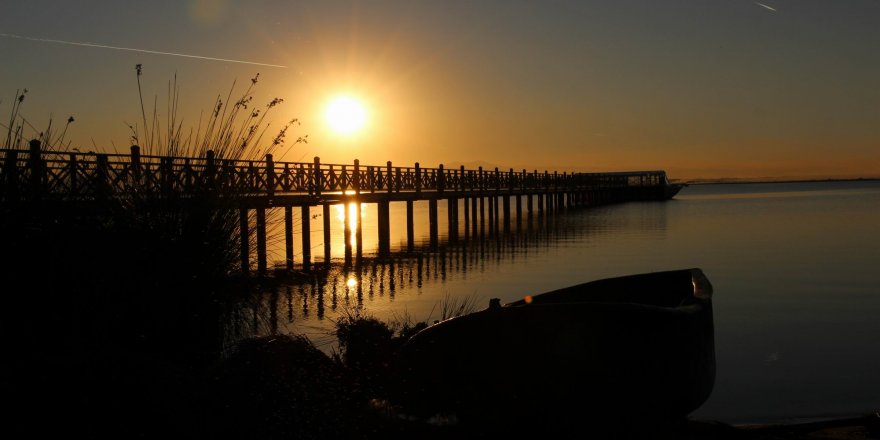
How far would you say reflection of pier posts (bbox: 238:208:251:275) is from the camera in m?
7.25

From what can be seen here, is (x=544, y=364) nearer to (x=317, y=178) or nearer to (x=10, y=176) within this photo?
(x=10, y=176)

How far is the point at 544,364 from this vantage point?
6.06 m

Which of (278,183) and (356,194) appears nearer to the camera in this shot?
(278,183)

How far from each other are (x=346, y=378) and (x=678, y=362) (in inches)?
110

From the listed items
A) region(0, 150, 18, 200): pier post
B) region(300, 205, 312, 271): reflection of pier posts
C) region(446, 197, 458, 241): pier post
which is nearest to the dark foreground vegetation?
region(0, 150, 18, 200): pier post

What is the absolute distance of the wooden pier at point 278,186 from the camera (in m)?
→ 6.88

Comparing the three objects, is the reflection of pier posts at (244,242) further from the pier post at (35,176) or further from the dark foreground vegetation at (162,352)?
the pier post at (35,176)

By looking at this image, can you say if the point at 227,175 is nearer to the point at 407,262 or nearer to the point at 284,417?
the point at 284,417

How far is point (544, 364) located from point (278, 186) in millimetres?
19827

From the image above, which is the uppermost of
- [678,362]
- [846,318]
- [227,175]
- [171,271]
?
[227,175]

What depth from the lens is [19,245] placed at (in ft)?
19.2

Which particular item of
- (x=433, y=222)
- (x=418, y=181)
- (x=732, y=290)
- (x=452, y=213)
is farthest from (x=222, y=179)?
(x=452, y=213)

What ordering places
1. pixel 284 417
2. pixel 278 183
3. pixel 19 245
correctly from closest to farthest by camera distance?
1. pixel 284 417
2. pixel 19 245
3. pixel 278 183

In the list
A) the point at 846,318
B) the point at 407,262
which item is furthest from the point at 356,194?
A: the point at 846,318
